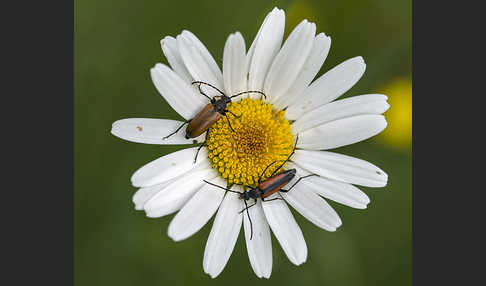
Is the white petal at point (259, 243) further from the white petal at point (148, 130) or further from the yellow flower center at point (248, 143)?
the white petal at point (148, 130)

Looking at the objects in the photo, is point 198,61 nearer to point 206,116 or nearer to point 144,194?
point 206,116

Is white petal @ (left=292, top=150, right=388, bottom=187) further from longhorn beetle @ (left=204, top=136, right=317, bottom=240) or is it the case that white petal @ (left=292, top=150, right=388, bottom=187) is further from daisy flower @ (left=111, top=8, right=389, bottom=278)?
longhorn beetle @ (left=204, top=136, right=317, bottom=240)

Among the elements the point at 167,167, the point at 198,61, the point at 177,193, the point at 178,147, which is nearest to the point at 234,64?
the point at 198,61

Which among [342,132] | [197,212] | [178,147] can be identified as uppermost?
[342,132]

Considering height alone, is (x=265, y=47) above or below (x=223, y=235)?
above

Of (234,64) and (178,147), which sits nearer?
(234,64)
